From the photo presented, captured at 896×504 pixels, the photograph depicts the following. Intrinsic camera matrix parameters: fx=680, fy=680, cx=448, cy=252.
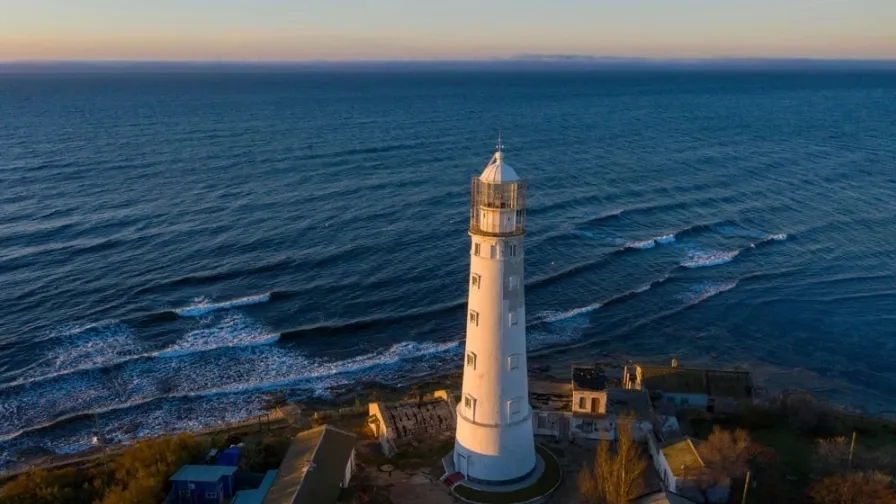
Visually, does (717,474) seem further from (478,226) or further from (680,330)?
(680,330)

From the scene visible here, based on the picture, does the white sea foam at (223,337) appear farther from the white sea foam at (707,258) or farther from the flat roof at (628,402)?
the white sea foam at (707,258)

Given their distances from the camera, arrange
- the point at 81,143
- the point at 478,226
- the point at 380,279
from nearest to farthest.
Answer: the point at 478,226 → the point at 380,279 → the point at 81,143

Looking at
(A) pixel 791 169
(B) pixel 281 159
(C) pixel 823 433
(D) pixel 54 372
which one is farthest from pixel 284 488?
(A) pixel 791 169

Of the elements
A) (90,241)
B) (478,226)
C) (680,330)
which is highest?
(478,226)

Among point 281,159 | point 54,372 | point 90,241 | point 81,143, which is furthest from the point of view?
point 81,143

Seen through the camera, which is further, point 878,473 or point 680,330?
point 680,330

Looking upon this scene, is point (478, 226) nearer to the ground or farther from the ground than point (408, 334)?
farther from the ground
